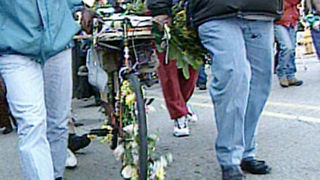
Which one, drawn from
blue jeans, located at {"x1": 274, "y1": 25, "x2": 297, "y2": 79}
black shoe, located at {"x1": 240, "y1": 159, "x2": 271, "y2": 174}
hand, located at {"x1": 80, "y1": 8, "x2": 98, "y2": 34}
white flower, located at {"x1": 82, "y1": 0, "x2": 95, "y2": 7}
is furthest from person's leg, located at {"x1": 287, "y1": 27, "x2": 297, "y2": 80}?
hand, located at {"x1": 80, "y1": 8, "x2": 98, "y2": 34}

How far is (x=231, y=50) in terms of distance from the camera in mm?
3998

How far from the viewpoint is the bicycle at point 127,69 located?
154 inches

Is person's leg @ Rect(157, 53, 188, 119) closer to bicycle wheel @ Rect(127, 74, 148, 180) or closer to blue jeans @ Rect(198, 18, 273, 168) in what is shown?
blue jeans @ Rect(198, 18, 273, 168)

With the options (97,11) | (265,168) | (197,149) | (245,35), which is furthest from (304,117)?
(97,11)

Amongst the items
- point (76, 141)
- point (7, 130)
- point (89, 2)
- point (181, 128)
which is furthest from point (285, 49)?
point (89, 2)

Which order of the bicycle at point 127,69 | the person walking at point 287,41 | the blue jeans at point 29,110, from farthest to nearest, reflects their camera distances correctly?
1. the person walking at point 287,41
2. the bicycle at point 127,69
3. the blue jeans at point 29,110

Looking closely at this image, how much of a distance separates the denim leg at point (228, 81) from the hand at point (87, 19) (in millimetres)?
731

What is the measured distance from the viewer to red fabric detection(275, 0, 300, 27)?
8820 mm

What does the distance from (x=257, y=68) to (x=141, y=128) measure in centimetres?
103

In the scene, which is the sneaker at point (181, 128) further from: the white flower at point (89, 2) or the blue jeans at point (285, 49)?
the blue jeans at point (285, 49)

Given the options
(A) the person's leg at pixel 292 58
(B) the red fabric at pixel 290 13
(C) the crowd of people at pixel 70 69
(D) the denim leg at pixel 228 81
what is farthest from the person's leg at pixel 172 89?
(A) the person's leg at pixel 292 58

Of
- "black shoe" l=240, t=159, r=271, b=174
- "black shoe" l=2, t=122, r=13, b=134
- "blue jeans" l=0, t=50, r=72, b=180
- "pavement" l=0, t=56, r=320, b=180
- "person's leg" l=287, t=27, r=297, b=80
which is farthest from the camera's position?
"person's leg" l=287, t=27, r=297, b=80

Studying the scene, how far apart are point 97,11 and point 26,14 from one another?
0.96m

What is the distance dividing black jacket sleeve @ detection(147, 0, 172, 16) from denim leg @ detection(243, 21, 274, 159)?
1.80 ft
